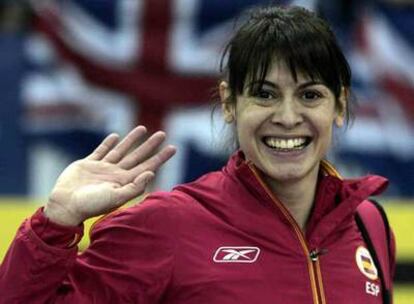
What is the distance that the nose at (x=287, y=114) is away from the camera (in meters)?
1.84

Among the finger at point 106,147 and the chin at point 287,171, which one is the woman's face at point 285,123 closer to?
the chin at point 287,171

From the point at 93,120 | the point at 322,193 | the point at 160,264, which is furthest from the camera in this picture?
the point at 93,120

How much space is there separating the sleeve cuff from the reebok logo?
0.24 metres

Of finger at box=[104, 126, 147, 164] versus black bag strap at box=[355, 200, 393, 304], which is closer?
finger at box=[104, 126, 147, 164]

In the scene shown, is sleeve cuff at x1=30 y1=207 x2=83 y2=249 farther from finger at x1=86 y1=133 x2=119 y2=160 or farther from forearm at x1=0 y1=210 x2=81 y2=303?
finger at x1=86 y1=133 x2=119 y2=160

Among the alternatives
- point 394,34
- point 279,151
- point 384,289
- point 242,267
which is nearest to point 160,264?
point 242,267

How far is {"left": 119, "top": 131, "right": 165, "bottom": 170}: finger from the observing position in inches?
73.0

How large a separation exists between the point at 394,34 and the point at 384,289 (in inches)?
84.4

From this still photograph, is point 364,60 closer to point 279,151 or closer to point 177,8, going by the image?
point 177,8

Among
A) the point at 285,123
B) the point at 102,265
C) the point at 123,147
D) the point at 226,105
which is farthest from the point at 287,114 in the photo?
the point at 102,265

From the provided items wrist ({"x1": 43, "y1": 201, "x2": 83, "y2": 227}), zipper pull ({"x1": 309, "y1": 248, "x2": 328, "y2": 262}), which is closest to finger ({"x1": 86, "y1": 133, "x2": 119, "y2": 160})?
wrist ({"x1": 43, "y1": 201, "x2": 83, "y2": 227})

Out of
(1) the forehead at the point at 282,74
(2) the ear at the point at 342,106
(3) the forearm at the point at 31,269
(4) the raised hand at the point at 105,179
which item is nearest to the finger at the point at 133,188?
(4) the raised hand at the point at 105,179

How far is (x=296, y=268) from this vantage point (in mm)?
1859

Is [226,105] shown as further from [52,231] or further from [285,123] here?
[52,231]
